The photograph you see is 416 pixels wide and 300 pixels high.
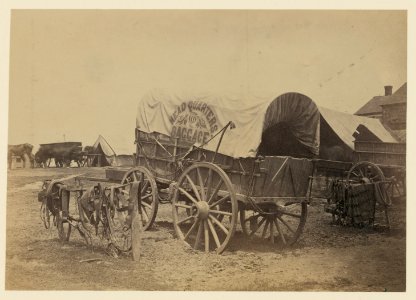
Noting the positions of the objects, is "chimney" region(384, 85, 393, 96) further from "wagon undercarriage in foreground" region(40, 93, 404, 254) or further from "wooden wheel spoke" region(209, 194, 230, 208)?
"wooden wheel spoke" region(209, 194, 230, 208)

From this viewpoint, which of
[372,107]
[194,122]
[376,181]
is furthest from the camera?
[376,181]

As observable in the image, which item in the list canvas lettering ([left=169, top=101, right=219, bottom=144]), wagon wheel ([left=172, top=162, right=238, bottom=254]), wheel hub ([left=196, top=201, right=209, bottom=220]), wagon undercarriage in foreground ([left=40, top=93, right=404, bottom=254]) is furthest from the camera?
canvas lettering ([left=169, top=101, right=219, bottom=144])

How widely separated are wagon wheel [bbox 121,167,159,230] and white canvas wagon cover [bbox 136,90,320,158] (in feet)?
2.40

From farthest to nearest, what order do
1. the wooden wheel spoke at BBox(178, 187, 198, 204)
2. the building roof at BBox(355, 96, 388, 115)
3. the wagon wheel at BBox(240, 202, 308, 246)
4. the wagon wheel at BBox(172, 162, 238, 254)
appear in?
the building roof at BBox(355, 96, 388, 115) < the wagon wheel at BBox(240, 202, 308, 246) < the wooden wheel spoke at BBox(178, 187, 198, 204) < the wagon wheel at BBox(172, 162, 238, 254)

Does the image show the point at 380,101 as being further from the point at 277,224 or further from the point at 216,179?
the point at 216,179

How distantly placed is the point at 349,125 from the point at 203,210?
3453 mm

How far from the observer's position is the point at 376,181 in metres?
8.14

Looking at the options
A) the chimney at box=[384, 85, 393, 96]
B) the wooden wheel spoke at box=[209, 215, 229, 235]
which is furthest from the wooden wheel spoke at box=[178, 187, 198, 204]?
the chimney at box=[384, 85, 393, 96]

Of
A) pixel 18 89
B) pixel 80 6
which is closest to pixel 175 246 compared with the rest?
pixel 18 89

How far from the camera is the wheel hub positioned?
268 inches

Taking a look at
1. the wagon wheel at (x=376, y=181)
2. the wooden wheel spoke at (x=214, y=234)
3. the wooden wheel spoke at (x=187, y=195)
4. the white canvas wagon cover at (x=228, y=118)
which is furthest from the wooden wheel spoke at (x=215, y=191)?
the wagon wheel at (x=376, y=181)

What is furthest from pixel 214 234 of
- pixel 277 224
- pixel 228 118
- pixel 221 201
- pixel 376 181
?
pixel 376 181

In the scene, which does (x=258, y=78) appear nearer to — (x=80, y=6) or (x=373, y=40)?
(x=373, y=40)

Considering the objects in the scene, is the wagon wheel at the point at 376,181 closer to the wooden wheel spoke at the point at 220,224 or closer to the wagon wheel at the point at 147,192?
the wooden wheel spoke at the point at 220,224
